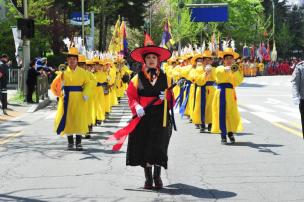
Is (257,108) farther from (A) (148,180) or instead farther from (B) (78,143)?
(A) (148,180)

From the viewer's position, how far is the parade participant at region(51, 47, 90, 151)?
11414 mm

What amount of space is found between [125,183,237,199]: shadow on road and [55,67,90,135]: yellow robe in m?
3.82

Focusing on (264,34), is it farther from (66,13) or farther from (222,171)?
(222,171)

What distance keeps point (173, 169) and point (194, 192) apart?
5.63 feet

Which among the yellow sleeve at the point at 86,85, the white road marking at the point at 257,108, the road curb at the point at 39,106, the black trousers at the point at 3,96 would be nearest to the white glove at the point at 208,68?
the yellow sleeve at the point at 86,85

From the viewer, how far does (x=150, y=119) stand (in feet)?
25.8

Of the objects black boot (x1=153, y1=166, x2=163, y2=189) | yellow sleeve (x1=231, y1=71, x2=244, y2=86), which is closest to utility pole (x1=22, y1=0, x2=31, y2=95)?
yellow sleeve (x1=231, y1=71, x2=244, y2=86)

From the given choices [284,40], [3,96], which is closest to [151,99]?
[3,96]

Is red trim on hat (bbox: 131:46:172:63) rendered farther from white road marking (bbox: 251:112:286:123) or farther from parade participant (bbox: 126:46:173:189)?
white road marking (bbox: 251:112:286:123)

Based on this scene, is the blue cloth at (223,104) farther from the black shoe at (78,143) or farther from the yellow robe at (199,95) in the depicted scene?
the black shoe at (78,143)

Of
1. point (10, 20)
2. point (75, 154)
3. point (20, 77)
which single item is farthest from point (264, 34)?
point (75, 154)

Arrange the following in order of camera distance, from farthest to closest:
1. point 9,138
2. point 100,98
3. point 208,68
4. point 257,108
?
point 257,108
point 100,98
point 208,68
point 9,138

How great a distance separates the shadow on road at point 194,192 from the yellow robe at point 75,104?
12.5 feet

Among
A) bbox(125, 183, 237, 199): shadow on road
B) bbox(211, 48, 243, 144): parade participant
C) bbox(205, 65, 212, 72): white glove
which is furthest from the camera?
bbox(205, 65, 212, 72): white glove
